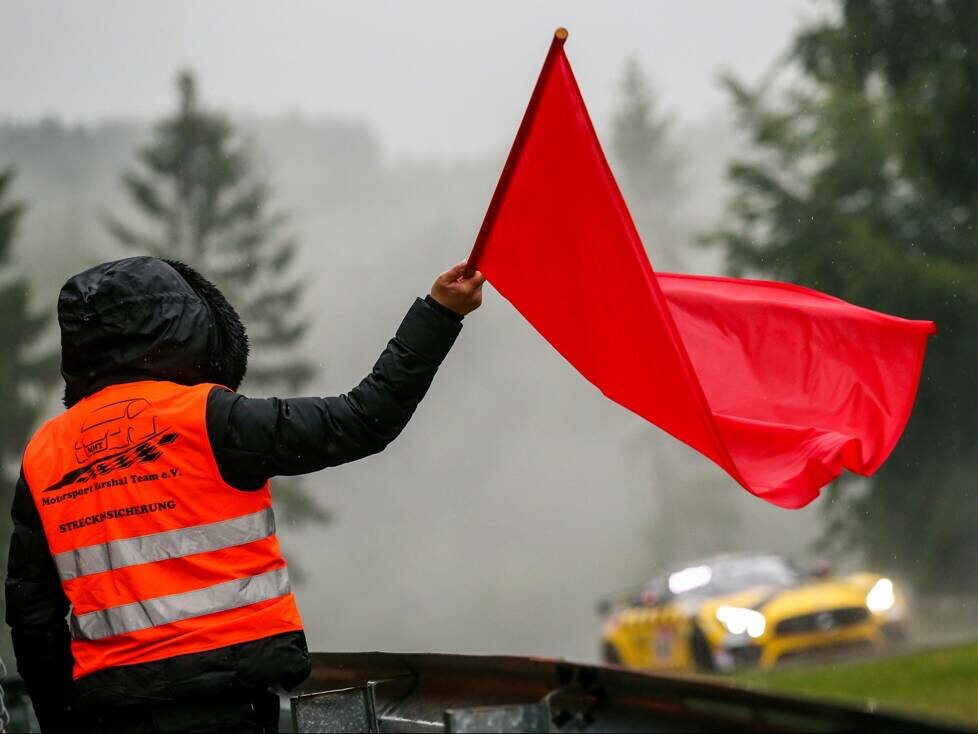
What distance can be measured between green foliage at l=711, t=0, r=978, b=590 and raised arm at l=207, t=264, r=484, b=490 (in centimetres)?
1832

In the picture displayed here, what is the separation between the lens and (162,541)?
231 centimetres

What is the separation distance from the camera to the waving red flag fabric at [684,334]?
3029 mm

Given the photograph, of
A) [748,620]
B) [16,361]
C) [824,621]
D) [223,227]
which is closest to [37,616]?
[748,620]

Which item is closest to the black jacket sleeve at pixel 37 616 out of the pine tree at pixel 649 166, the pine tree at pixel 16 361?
the pine tree at pixel 16 361

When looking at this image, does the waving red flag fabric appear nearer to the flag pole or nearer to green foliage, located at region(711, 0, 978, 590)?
the flag pole

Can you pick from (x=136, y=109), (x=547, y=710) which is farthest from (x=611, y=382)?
(x=136, y=109)

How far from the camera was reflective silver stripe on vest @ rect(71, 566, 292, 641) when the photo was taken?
2293 mm

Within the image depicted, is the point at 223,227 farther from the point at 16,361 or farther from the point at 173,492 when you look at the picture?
the point at 173,492

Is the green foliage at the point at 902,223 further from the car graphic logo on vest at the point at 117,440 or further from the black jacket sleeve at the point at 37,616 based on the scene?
the car graphic logo on vest at the point at 117,440

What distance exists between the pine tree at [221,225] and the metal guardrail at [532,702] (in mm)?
17435

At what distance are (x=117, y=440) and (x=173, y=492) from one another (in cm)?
14

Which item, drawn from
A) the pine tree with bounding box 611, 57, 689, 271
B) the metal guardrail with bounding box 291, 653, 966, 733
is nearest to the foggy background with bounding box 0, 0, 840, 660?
the pine tree with bounding box 611, 57, 689, 271

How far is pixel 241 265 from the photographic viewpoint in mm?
21812

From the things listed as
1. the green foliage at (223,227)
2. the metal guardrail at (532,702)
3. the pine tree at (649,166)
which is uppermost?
the pine tree at (649,166)
